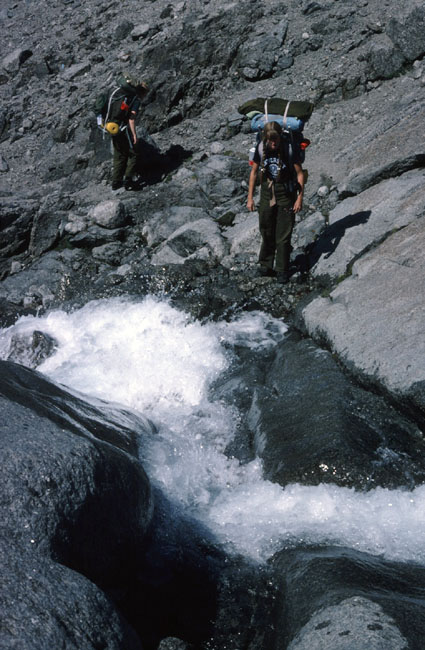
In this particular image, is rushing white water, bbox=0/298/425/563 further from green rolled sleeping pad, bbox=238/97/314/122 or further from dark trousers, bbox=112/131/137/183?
dark trousers, bbox=112/131/137/183

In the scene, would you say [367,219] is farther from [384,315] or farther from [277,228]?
[384,315]

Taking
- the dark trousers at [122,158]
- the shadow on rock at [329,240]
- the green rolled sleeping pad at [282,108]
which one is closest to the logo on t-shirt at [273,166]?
the green rolled sleeping pad at [282,108]

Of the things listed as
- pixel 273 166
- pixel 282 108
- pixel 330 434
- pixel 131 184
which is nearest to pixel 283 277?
pixel 273 166

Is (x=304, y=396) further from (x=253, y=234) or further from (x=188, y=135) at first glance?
(x=188, y=135)

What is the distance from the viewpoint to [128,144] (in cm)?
1402

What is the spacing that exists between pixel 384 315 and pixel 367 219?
130 inches

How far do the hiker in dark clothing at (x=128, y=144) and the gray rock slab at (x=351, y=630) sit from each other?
489 inches

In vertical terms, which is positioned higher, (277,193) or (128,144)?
Answer: (277,193)

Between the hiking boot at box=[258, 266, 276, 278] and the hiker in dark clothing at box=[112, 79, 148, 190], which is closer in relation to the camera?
the hiking boot at box=[258, 266, 276, 278]

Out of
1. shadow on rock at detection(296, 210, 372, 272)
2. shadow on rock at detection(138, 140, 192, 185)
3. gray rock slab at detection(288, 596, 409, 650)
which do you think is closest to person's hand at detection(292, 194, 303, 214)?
shadow on rock at detection(296, 210, 372, 272)

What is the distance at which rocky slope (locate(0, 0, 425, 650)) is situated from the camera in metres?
4.00

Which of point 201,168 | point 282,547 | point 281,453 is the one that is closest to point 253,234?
point 201,168

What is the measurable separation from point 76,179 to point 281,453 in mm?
13118

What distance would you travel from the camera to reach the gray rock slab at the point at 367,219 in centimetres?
890
